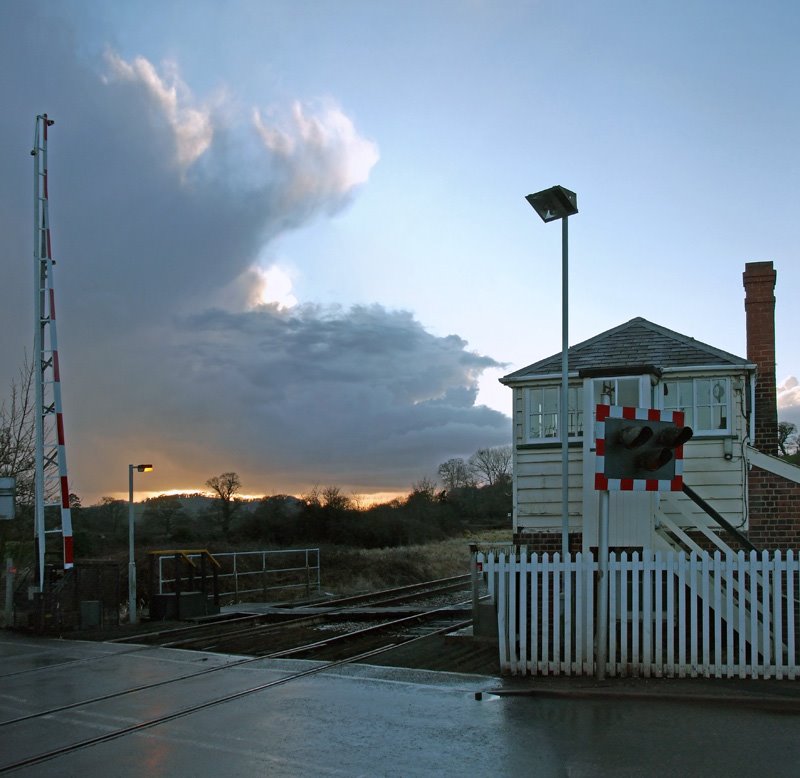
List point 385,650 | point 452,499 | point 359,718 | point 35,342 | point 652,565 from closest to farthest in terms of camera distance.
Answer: point 359,718 < point 652,565 < point 385,650 < point 35,342 < point 452,499

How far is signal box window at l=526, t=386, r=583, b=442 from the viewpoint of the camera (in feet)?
48.0

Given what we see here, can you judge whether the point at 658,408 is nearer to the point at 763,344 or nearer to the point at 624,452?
the point at 763,344

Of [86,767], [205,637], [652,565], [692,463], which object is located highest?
[692,463]

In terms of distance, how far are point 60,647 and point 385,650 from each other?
5.32 m

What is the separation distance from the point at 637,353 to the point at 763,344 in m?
2.68

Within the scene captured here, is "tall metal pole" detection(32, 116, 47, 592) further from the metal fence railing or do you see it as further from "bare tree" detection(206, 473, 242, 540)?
"bare tree" detection(206, 473, 242, 540)

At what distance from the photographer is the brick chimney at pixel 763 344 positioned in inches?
621

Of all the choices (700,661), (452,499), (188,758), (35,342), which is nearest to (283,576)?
(35,342)

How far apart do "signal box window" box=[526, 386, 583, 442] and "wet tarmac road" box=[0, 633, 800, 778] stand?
5.57 m

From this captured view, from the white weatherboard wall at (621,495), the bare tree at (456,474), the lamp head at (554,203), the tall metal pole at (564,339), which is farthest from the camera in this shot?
the bare tree at (456,474)

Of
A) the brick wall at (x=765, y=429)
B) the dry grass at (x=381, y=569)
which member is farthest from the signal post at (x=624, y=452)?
the dry grass at (x=381, y=569)

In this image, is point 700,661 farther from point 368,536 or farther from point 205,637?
point 368,536

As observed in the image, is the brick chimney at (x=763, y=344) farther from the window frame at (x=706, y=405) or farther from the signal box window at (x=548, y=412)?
the signal box window at (x=548, y=412)

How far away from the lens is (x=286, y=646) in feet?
43.2
